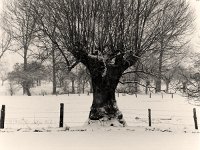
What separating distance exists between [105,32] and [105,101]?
3477mm

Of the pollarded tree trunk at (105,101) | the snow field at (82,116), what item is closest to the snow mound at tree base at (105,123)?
the pollarded tree trunk at (105,101)

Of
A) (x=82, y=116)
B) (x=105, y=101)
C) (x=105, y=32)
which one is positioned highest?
(x=105, y=32)

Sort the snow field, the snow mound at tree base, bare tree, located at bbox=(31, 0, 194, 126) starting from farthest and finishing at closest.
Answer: the snow field
the snow mound at tree base
bare tree, located at bbox=(31, 0, 194, 126)

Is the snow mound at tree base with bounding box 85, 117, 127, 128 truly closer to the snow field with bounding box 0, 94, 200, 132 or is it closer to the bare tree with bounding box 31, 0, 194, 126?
the bare tree with bounding box 31, 0, 194, 126

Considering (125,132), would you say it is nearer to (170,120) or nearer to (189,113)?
(170,120)

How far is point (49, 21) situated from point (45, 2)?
2.88 ft

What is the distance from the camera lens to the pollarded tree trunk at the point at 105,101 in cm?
1592

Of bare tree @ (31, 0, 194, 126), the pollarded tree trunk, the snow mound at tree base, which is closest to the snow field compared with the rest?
the snow mound at tree base

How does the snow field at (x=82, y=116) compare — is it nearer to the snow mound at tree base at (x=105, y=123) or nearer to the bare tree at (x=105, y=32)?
the snow mound at tree base at (x=105, y=123)

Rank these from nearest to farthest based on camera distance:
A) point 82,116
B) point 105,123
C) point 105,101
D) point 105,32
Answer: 1. point 105,32
2. point 105,123
3. point 105,101
4. point 82,116

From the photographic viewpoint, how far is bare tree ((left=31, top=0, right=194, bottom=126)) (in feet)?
48.2

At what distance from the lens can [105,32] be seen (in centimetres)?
1491

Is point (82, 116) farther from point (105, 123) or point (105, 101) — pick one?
point (105, 123)

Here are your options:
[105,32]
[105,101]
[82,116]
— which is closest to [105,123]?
[105,101]
